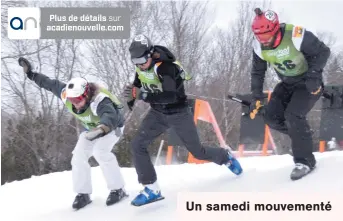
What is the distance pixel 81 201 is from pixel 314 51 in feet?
5.11

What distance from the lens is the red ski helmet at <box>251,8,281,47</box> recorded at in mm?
2500

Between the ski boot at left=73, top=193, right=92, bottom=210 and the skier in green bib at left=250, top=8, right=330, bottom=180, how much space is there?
3.74 ft

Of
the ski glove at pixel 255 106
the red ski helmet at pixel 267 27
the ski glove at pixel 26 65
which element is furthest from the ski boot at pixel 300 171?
the ski glove at pixel 26 65

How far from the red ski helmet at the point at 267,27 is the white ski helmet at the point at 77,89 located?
1002 millimetres

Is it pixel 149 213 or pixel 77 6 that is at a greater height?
pixel 77 6

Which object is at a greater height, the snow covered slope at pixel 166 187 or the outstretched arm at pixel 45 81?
the outstretched arm at pixel 45 81

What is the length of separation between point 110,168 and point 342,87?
4.94 ft

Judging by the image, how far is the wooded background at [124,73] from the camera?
4.26 m

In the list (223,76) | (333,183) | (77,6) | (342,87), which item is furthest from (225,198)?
(223,76)

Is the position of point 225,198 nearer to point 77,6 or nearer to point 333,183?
point 333,183

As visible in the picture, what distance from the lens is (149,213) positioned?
259 centimetres

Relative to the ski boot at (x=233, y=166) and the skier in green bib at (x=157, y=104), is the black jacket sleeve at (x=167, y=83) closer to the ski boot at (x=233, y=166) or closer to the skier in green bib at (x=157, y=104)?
the skier in green bib at (x=157, y=104)

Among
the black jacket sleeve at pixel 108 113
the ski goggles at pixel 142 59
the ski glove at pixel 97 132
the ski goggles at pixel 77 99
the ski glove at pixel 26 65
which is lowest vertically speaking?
the ski glove at pixel 97 132

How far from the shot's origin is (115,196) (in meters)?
2.87
